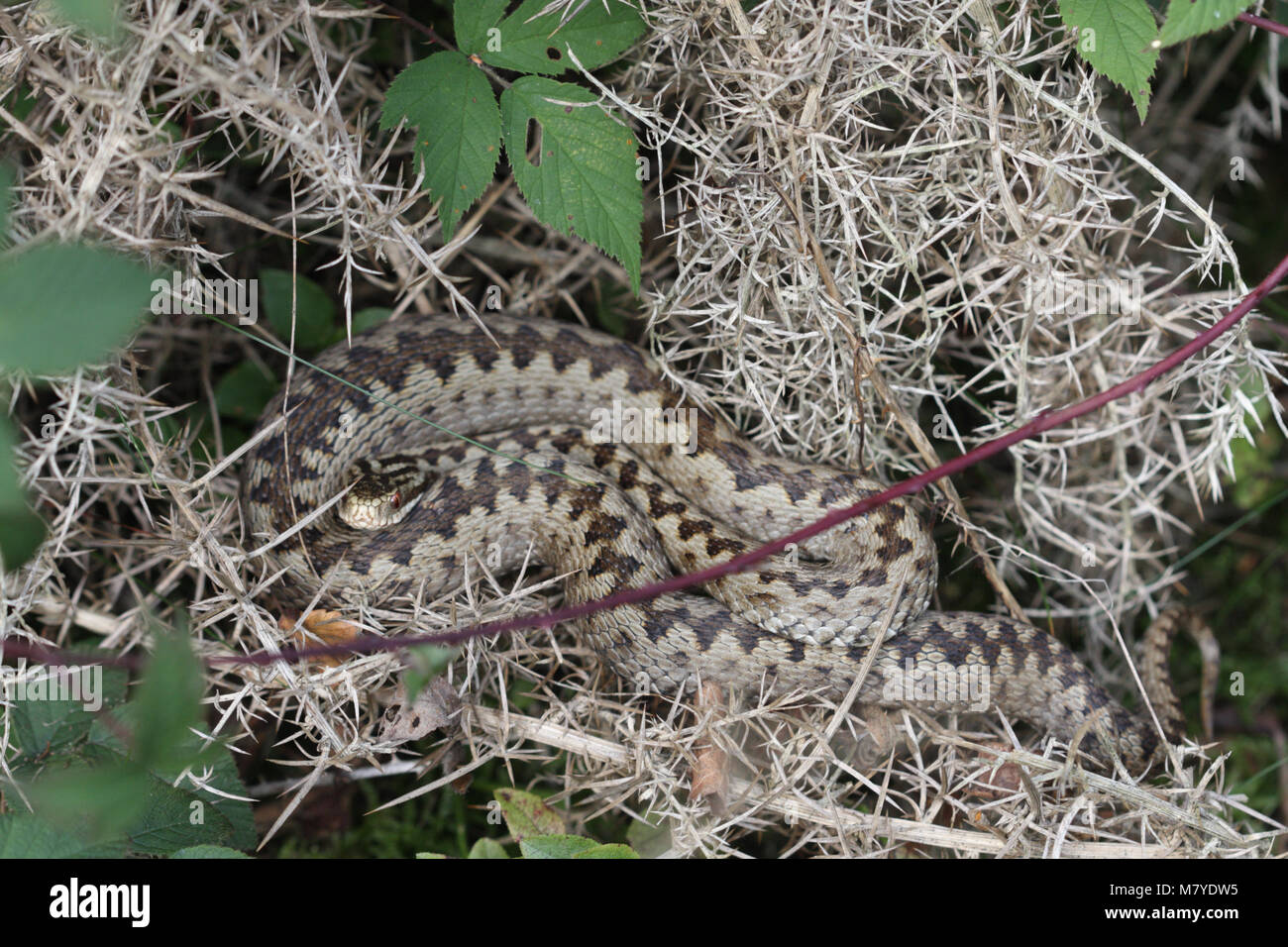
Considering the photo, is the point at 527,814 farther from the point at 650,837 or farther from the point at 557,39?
the point at 557,39

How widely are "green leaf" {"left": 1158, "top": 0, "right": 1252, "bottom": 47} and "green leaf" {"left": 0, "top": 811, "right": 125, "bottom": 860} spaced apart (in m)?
3.91

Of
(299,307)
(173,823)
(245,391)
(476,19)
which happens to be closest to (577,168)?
(476,19)

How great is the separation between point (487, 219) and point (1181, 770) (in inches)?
140

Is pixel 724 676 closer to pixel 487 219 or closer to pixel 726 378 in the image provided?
pixel 726 378

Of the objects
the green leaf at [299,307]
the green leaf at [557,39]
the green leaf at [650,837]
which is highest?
the green leaf at [557,39]

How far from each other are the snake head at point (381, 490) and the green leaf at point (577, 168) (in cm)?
132

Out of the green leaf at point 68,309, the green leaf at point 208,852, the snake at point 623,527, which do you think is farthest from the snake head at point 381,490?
the green leaf at point 68,309

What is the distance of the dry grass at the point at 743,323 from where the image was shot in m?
3.11

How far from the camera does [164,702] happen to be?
5.22 ft

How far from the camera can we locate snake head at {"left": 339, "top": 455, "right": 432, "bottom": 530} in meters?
3.66

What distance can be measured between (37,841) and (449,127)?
8.31 feet

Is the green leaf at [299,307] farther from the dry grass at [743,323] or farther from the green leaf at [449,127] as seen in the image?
the green leaf at [449,127]

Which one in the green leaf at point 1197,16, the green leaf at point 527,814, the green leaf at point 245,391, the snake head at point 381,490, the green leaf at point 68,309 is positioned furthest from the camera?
the green leaf at point 245,391
